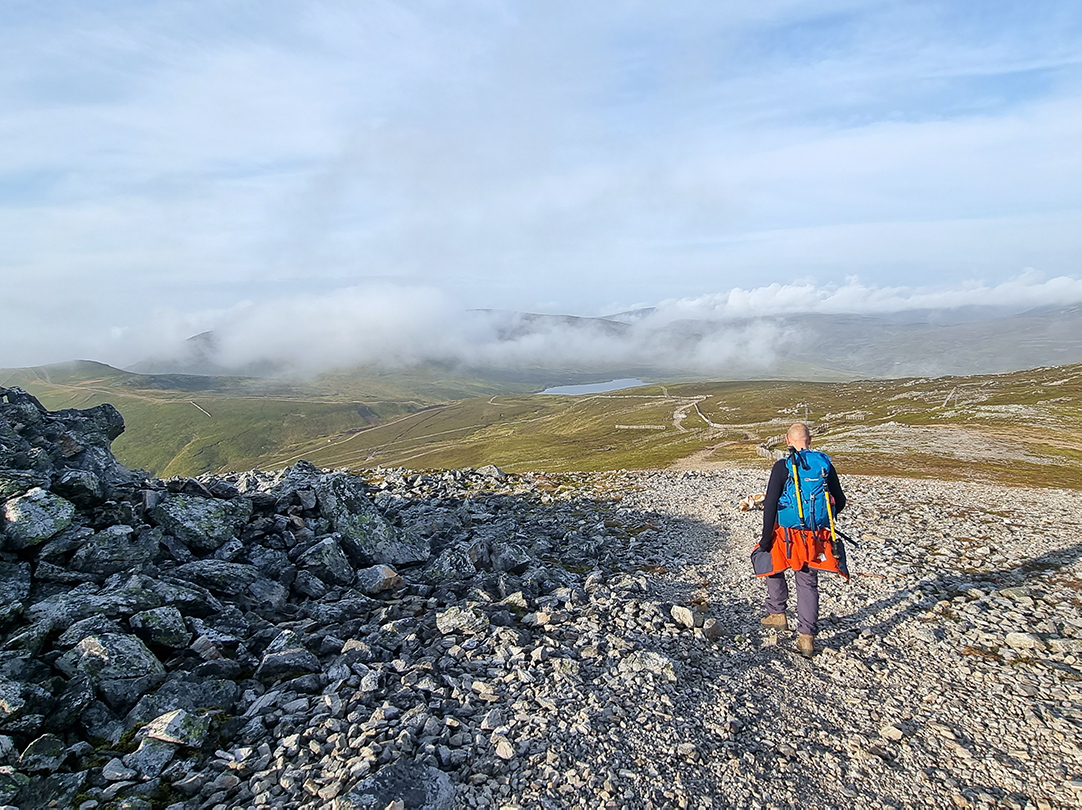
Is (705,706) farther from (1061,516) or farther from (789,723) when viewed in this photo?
(1061,516)

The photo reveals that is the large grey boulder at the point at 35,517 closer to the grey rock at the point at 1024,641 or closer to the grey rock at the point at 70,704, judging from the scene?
the grey rock at the point at 70,704

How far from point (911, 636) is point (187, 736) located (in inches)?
638

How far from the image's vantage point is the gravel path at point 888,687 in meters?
8.74

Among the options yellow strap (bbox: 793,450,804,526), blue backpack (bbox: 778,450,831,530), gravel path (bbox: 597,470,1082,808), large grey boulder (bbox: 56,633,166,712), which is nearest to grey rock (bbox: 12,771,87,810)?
large grey boulder (bbox: 56,633,166,712)

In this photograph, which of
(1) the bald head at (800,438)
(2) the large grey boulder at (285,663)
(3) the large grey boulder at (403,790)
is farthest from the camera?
(1) the bald head at (800,438)

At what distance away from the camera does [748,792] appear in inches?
334

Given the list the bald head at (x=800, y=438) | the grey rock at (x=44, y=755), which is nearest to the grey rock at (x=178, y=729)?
the grey rock at (x=44, y=755)

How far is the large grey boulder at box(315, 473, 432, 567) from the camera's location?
18062 millimetres

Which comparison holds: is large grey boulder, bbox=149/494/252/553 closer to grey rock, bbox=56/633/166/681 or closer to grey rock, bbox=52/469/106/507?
grey rock, bbox=52/469/106/507

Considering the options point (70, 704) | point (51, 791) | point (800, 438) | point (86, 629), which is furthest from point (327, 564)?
point (800, 438)

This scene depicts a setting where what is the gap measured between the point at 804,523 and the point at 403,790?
10.2m

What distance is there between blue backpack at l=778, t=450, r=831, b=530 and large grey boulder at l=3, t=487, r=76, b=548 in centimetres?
1757

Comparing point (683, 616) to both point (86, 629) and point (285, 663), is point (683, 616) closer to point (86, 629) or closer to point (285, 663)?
point (285, 663)

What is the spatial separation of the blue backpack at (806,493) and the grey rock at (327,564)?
12536 millimetres
